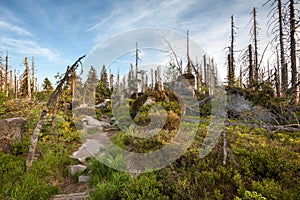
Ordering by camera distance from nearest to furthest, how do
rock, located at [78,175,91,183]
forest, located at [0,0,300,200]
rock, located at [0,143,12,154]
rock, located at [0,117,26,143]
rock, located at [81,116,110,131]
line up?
forest, located at [0,0,300,200]
rock, located at [78,175,91,183]
rock, located at [0,143,12,154]
rock, located at [0,117,26,143]
rock, located at [81,116,110,131]

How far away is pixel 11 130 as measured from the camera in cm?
845

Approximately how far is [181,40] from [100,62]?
2.85m

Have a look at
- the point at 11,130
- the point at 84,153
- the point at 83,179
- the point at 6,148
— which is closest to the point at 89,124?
→ the point at 84,153

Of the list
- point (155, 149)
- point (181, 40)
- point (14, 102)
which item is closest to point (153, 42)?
point (181, 40)

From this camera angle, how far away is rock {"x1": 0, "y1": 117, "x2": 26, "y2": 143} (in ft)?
26.8

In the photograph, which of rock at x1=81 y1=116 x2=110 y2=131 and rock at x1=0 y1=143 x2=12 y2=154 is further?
rock at x1=81 y1=116 x2=110 y2=131

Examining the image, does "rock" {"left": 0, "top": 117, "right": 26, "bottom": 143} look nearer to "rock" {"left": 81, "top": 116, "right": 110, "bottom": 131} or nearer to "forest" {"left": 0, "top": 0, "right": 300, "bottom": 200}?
"forest" {"left": 0, "top": 0, "right": 300, "bottom": 200}

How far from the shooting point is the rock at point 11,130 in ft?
26.8

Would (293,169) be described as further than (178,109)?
No

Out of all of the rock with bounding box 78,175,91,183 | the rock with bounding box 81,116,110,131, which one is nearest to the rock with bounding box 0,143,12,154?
the rock with bounding box 78,175,91,183

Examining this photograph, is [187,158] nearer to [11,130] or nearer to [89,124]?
[11,130]

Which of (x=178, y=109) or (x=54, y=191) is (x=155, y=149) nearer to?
(x=54, y=191)

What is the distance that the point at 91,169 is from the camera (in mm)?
6262

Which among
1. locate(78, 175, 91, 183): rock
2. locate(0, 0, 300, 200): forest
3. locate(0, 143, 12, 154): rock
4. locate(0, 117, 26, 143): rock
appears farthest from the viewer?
locate(0, 117, 26, 143): rock
